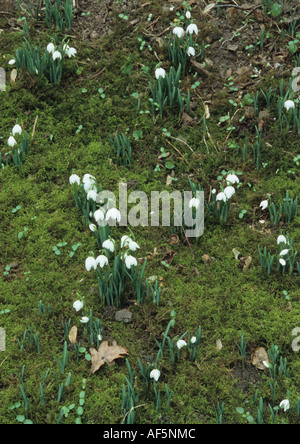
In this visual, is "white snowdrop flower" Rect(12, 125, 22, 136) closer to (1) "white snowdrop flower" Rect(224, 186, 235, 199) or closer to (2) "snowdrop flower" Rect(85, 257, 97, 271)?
(2) "snowdrop flower" Rect(85, 257, 97, 271)

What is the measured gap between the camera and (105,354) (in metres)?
3.01

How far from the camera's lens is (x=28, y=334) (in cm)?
303

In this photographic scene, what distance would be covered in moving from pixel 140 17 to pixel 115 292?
9.35ft

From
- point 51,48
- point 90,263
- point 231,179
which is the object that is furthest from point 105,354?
point 51,48

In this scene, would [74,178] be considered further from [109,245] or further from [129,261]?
[129,261]

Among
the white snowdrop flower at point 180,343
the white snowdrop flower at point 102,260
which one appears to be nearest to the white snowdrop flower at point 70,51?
the white snowdrop flower at point 102,260

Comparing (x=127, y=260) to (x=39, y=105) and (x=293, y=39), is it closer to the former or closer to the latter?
(x=39, y=105)

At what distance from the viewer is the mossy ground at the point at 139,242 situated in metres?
2.88

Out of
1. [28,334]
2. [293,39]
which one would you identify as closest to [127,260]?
[28,334]

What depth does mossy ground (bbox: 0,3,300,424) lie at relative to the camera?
2.88m

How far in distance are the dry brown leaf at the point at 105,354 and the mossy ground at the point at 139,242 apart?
43mm

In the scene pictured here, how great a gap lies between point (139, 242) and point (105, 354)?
0.88 m

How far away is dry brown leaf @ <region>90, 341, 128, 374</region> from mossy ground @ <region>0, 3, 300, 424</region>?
43 mm
